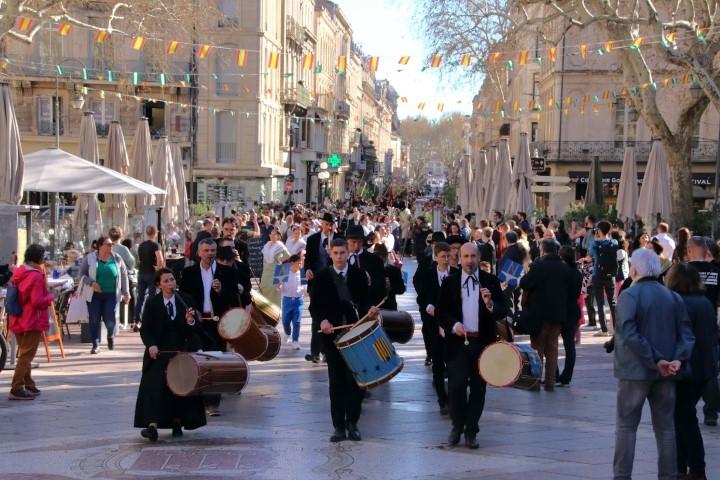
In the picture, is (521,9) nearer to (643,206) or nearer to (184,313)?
(643,206)

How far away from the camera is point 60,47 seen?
5234 centimetres

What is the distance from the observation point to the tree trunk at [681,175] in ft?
103

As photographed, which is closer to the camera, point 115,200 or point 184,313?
point 184,313

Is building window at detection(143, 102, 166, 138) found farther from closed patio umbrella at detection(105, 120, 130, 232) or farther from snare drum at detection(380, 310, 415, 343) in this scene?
snare drum at detection(380, 310, 415, 343)

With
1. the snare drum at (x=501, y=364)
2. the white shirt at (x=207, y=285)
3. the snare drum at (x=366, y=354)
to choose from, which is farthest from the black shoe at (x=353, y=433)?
the white shirt at (x=207, y=285)

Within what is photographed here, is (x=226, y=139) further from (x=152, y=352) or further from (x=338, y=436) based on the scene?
(x=338, y=436)

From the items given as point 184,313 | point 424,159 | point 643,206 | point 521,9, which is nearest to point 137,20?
point 521,9

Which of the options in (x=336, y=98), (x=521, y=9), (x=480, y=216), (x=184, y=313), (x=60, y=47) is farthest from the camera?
(x=336, y=98)

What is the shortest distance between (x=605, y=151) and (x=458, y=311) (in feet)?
151

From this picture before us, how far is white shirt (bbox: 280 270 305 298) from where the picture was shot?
1619 cm

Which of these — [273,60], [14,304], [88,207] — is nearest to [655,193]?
[273,60]

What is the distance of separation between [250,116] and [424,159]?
133863 millimetres

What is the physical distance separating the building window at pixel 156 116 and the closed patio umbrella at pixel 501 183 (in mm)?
24213

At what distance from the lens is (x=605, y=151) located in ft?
178
